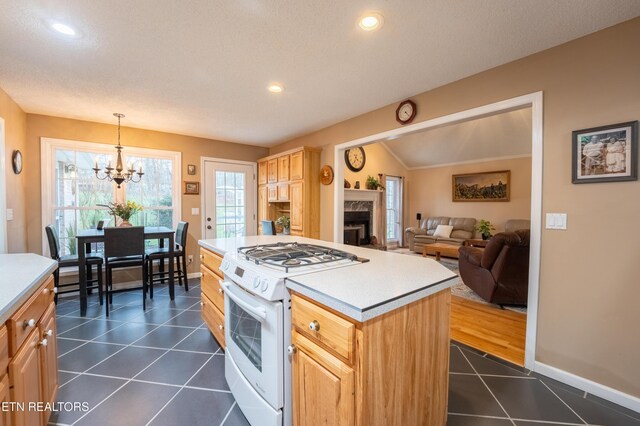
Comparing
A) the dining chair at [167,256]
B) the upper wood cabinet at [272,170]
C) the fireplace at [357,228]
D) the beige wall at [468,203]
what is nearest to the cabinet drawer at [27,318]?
the dining chair at [167,256]

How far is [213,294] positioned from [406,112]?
8.44ft

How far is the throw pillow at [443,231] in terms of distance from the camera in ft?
22.0

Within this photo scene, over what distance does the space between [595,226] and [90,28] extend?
3529 millimetres

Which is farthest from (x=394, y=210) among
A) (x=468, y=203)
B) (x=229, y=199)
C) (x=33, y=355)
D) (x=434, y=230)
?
(x=33, y=355)

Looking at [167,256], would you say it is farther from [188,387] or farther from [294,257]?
[294,257]

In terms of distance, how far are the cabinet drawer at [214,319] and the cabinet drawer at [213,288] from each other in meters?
0.05

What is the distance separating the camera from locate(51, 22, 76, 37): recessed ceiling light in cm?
173

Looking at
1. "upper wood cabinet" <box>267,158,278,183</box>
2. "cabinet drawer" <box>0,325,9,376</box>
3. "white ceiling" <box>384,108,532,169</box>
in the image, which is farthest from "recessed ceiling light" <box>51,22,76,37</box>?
"white ceiling" <box>384,108,532,169</box>

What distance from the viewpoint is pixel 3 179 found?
2.63 m

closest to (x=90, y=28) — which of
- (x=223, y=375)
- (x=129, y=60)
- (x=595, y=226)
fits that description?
(x=129, y=60)

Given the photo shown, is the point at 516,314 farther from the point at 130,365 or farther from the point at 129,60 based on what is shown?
the point at 129,60

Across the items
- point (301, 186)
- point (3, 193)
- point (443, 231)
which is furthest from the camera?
point (443, 231)

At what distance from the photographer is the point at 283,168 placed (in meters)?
4.45

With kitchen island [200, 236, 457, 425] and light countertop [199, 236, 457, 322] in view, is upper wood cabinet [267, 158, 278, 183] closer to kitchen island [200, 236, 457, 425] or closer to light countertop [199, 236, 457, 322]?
light countertop [199, 236, 457, 322]
